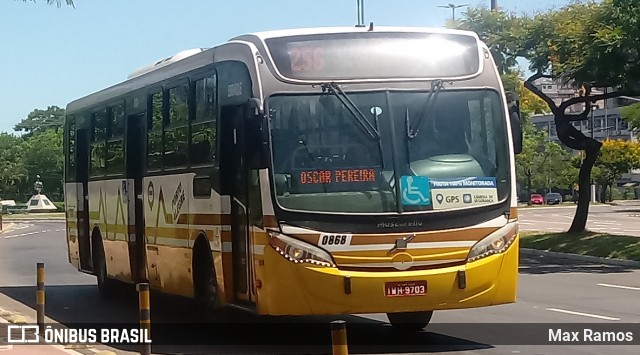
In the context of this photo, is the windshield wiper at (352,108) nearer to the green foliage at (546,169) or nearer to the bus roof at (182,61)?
the bus roof at (182,61)

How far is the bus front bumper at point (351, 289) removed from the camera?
1043cm

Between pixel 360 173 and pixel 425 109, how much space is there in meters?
0.99

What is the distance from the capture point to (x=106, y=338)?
13102mm

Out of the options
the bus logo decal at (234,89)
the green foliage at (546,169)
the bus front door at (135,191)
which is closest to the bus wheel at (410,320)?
the bus logo decal at (234,89)

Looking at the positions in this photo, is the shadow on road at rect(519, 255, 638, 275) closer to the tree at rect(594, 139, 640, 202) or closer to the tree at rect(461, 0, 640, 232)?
the tree at rect(461, 0, 640, 232)

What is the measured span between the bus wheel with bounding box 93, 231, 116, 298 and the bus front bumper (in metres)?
7.58

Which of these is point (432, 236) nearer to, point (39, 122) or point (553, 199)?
point (553, 199)

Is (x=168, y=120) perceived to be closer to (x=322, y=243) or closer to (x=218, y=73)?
(x=218, y=73)

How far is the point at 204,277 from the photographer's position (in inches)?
498

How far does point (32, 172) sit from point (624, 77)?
104026 mm

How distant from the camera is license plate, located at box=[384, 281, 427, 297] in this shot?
414 inches

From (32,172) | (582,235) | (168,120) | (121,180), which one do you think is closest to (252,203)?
(168,120)

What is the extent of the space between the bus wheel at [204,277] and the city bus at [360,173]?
9.5 inches

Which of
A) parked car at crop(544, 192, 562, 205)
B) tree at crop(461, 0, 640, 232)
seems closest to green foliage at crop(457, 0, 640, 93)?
tree at crop(461, 0, 640, 232)
